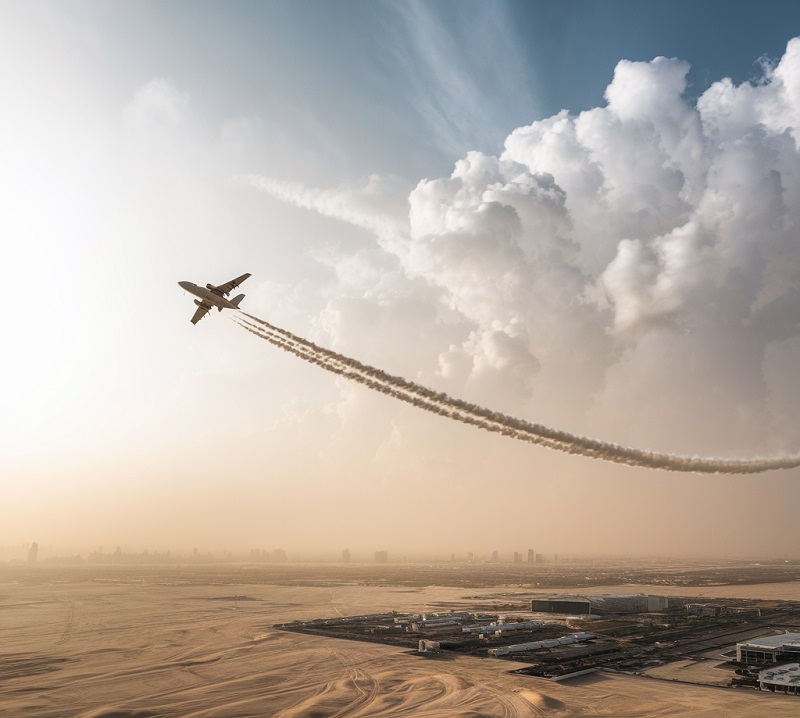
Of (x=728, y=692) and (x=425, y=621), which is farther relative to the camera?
(x=425, y=621)

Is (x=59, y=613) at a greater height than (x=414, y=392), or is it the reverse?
(x=414, y=392)

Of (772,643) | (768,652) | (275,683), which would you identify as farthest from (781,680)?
(275,683)

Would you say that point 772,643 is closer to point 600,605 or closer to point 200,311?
point 600,605

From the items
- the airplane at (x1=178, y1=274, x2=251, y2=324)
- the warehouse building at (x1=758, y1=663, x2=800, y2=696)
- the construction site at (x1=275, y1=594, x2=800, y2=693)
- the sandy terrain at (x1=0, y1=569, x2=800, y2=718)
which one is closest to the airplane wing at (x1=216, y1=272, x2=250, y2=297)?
the airplane at (x1=178, y1=274, x2=251, y2=324)

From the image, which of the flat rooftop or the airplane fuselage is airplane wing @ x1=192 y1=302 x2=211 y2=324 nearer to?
the airplane fuselage

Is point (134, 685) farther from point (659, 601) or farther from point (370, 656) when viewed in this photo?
point (659, 601)

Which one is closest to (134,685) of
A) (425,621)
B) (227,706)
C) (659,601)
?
(227,706)

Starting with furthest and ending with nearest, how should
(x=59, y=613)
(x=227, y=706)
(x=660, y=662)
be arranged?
(x=59, y=613), (x=660, y=662), (x=227, y=706)

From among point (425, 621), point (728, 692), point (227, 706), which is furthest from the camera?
point (425, 621)
